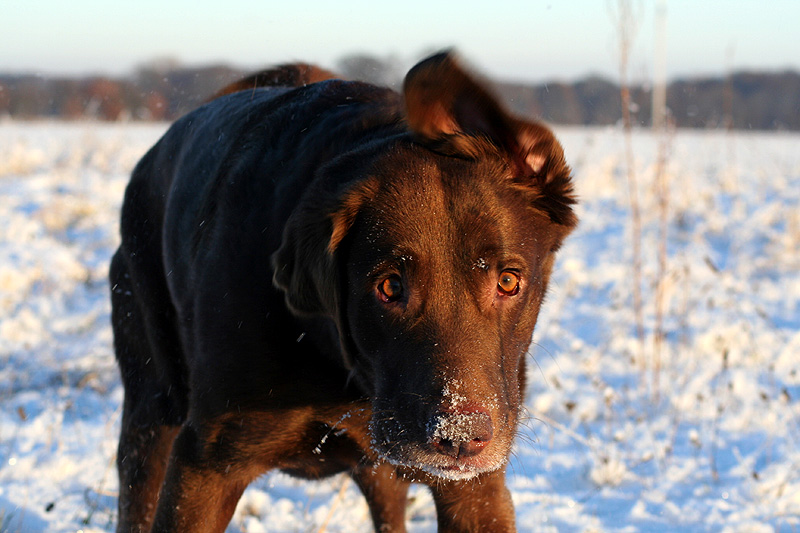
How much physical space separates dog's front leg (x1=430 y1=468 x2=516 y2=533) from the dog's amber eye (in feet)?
2.32

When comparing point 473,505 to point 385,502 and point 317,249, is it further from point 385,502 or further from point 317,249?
point 317,249

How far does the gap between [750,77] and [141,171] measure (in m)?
23.0

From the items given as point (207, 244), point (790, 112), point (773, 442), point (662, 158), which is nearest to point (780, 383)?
point (773, 442)

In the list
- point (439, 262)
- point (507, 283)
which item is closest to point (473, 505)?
point (507, 283)

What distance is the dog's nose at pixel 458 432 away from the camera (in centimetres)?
195

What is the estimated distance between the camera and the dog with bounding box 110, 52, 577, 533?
211 cm

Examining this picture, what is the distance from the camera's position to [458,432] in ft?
6.40

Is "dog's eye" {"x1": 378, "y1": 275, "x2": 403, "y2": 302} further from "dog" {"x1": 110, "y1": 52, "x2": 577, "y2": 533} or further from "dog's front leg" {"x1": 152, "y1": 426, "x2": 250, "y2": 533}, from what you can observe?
"dog's front leg" {"x1": 152, "y1": 426, "x2": 250, "y2": 533}

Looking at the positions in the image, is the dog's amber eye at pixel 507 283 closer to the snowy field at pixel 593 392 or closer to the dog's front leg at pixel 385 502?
the snowy field at pixel 593 392

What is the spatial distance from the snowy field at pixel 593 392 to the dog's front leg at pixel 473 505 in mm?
228

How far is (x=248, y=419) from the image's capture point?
2.44m

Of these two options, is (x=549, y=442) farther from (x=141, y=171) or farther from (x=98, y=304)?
(x=98, y=304)

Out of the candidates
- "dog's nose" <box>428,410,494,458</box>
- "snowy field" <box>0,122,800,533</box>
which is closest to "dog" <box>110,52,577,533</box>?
"dog's nose" <box>428,410,494,458</box>

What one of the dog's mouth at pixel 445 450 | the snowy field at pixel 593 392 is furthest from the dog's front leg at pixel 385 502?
the dog's mouth at pixel 445 450
